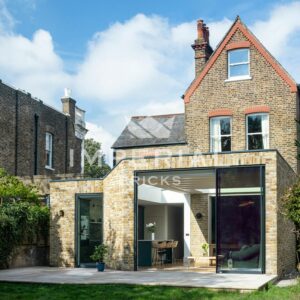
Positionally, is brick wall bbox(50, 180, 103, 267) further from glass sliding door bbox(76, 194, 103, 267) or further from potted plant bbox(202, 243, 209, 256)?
potted plant bbox(202, 243, 209, 256)

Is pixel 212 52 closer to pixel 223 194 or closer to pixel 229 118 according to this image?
pixel 229 118

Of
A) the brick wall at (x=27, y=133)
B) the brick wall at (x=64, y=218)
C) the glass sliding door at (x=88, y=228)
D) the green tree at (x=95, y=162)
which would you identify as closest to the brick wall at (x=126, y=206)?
the brick wall at (x=64, y=218)

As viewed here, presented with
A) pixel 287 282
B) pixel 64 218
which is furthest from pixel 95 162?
pixel 287 282

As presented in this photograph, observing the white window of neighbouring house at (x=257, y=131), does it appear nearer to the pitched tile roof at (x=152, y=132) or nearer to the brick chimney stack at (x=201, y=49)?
the pitched tile roof at (x=152, y=132)

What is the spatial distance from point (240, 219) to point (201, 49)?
462 inches

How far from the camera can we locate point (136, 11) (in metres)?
16.7

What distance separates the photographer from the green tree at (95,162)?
183 feet

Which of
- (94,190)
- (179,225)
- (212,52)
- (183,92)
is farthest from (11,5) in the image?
(179,225)

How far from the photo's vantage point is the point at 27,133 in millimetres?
27969

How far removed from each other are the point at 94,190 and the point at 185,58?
10863mm

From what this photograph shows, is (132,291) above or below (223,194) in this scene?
below

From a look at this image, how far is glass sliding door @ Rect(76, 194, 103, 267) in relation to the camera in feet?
66.5

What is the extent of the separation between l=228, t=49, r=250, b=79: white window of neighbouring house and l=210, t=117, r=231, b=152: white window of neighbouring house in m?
1.91

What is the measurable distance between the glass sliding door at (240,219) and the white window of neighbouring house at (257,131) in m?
6.43
